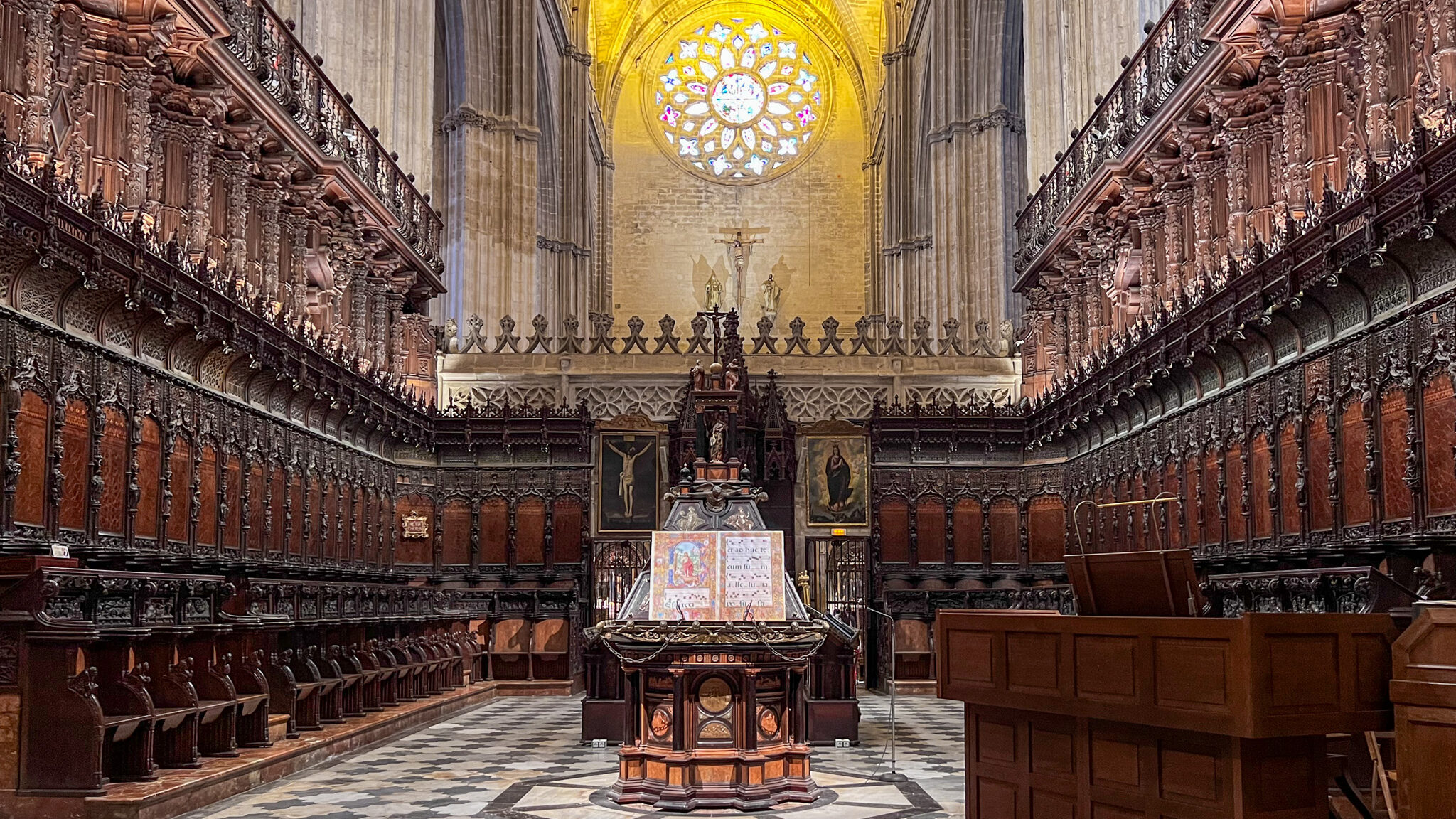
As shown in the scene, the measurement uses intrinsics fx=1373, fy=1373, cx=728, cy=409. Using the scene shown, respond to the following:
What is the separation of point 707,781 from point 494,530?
45.6 feet

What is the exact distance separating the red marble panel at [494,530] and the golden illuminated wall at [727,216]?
874 inches

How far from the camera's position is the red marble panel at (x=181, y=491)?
13.3 m

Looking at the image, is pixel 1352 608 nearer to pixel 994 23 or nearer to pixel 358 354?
pixel 358 354

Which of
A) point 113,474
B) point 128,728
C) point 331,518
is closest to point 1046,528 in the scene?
point 331,518

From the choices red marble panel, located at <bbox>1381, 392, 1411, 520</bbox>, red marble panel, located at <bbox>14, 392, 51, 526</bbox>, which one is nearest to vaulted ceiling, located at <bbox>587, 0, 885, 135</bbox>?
red marble panel, located at <bbox>1381, 392, 1411, 520</bbox>

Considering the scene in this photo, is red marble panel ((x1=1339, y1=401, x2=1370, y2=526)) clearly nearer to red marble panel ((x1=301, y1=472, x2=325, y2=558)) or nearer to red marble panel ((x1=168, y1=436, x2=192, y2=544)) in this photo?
red marble panel ((x1=168, y1=436, x2=192, y2=544))

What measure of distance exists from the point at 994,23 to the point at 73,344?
913 inches

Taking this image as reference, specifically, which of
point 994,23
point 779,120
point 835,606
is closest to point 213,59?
point 835,606

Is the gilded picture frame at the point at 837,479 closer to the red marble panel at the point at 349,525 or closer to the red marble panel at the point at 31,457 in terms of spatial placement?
the red marble panel at the point at 349,525

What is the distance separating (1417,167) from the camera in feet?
29.9

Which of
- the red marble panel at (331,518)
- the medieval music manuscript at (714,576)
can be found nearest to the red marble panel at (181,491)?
the red marble panel at (331,518)

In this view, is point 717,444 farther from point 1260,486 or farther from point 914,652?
point 914,652

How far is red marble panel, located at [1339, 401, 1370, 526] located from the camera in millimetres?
11031

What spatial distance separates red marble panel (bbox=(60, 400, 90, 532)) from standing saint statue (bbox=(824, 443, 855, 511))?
12.3 metres
